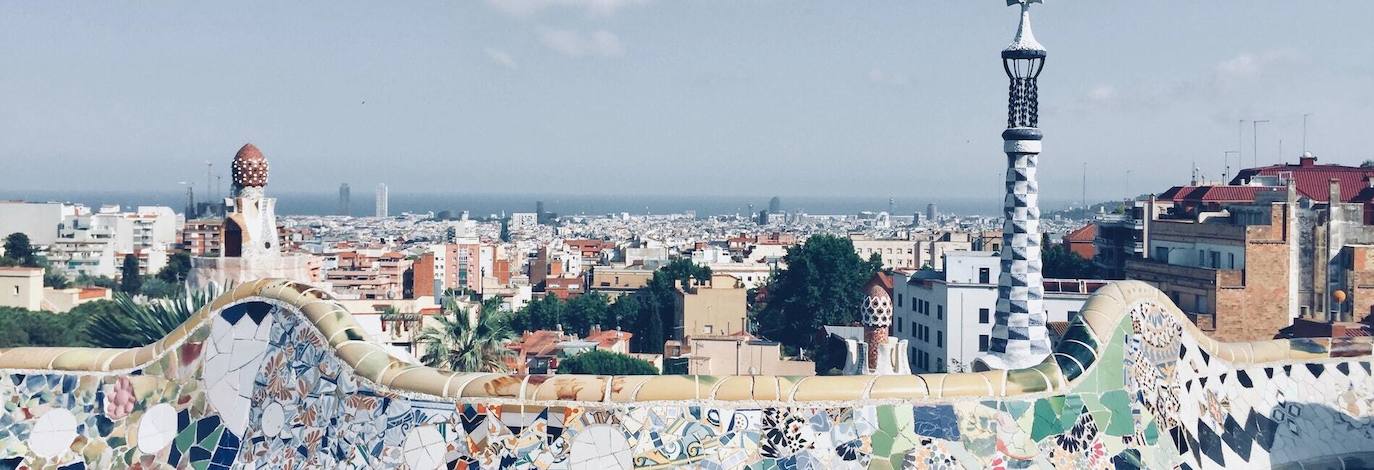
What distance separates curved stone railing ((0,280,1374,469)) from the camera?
363 inches

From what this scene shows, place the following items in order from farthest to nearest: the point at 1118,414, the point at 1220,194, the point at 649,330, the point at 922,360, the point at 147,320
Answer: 1. the point at 649,330
2. the point at 1220,194
3. the point at 922,360
4. the point at 147,320
5. the point at 1118,414

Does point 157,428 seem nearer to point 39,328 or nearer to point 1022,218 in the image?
point 1022,218

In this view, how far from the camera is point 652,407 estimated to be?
923cm

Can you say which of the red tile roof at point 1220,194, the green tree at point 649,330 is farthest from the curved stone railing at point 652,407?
the green tree at point 649,330

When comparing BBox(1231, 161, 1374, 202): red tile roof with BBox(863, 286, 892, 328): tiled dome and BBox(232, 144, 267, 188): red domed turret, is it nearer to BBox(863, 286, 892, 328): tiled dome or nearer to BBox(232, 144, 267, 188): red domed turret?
BBox(863, 286, 892, 328): tiled dome

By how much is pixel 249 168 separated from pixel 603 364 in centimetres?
1443

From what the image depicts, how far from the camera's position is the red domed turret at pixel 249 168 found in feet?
55.0

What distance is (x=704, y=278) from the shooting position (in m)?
60.8

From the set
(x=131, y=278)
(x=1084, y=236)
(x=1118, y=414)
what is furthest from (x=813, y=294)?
(x=1118, y=414)

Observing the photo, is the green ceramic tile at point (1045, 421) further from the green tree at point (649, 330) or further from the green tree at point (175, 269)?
the green tree at point (175, 269)

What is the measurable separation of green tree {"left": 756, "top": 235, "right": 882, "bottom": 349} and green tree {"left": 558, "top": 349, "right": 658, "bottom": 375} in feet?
58.5

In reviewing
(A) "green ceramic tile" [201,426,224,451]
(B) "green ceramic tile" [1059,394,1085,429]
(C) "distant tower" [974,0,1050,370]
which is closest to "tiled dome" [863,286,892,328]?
(C) "distant tower" [974,0,1050,370]

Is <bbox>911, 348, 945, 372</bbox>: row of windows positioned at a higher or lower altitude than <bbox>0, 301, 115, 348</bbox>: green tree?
lower

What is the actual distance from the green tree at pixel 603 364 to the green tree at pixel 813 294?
58.5 feet
